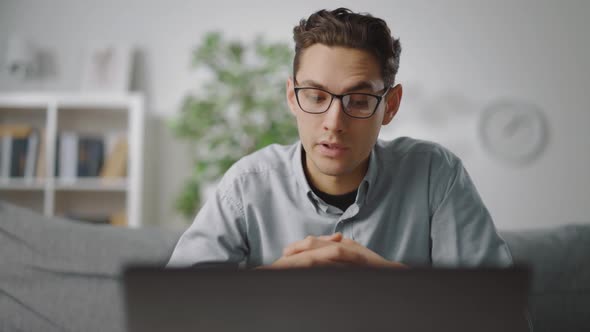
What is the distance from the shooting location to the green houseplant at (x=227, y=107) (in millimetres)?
2949

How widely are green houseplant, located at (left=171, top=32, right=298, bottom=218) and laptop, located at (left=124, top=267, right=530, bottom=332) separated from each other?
7.97ft

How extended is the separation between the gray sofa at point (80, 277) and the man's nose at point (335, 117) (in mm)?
534

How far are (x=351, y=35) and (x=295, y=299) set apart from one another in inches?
29.5

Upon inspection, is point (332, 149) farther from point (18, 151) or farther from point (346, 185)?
point (18, 151)

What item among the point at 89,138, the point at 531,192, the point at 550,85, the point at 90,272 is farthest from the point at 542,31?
the point at 90,272

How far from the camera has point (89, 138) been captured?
3.25 metres

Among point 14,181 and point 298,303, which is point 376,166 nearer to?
point 298,303

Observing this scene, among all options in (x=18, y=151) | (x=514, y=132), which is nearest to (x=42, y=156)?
(x=18, y=151)

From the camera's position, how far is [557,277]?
4.22 ft

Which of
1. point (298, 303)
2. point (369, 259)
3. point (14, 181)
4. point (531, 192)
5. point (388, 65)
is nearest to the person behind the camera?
point (298, 303)

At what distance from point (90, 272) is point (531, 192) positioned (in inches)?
123

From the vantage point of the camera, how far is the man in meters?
1.05

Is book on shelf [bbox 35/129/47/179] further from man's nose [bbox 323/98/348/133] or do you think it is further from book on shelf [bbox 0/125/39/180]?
man's nose [bbox 323/98/348/133]

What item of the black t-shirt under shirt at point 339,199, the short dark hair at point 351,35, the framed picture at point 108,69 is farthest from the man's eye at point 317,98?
the framed picture at point 108,69
